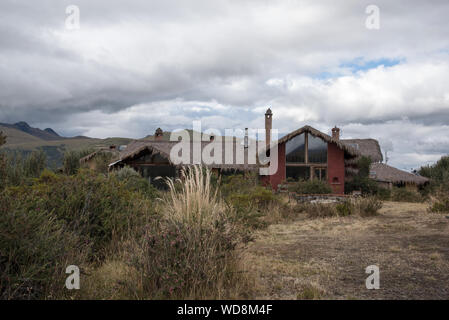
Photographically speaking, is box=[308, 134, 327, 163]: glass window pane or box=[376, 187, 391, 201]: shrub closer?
box=[308, 134, 327, 163]: glass window pane

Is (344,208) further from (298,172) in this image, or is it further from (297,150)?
(297,150)

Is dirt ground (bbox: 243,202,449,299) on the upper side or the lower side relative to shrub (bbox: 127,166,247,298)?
lower

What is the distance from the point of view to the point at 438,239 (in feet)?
26.1

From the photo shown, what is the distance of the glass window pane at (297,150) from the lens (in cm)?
2545

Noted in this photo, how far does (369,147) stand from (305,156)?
48.6ft

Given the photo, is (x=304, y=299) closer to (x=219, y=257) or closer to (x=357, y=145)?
(x=219, y=257)

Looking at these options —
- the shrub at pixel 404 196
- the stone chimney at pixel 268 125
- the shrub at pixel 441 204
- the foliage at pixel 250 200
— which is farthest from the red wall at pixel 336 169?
the shrub at pixel 441 204

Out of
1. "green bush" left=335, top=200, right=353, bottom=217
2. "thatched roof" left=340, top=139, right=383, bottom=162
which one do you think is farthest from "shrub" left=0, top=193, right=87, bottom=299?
"thatched roof" left=340, top=139, right=383, bottom=162

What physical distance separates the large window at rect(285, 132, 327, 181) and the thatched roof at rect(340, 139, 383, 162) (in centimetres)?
1178

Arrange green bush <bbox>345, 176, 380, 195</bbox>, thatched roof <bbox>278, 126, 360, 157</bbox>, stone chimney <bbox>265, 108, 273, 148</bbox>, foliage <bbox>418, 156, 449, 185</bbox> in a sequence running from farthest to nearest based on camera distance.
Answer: foliage <bbox>418, 156, 449, 185</bbox>, stone chimney <bbox>265, 108, 273, 148</bbox>, green bush <bbox>345, 176, 380, 195</bbox>, thatched roof <bbox>278, 126, 360, 157</bbox>

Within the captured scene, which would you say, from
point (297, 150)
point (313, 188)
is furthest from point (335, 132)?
point (313, 188)

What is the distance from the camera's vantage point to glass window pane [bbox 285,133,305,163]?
83.5 feet

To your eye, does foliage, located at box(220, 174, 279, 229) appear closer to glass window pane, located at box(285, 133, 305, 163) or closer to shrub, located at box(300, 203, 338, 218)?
shrub, located at box(300, 203, 338, 218)
